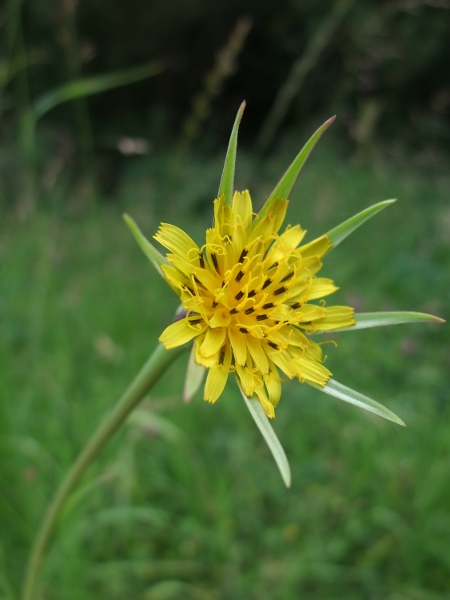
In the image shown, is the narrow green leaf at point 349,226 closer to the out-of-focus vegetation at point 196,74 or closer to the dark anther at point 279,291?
the dark anther at point 279,291

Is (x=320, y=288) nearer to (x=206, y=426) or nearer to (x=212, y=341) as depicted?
(x=212, y=341)

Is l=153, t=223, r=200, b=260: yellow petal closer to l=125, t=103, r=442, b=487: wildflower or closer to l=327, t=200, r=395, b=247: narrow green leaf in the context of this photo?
l=125, t=103, r=442, b=487: wildflower

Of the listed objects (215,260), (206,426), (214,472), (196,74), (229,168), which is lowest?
(214,472)

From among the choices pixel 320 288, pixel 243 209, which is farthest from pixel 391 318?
pixel 243 209

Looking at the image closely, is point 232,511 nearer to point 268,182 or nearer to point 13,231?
point 13,231

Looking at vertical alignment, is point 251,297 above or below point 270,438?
above

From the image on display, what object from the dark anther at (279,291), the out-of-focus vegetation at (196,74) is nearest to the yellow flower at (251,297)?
the dark anther at (279,291)
